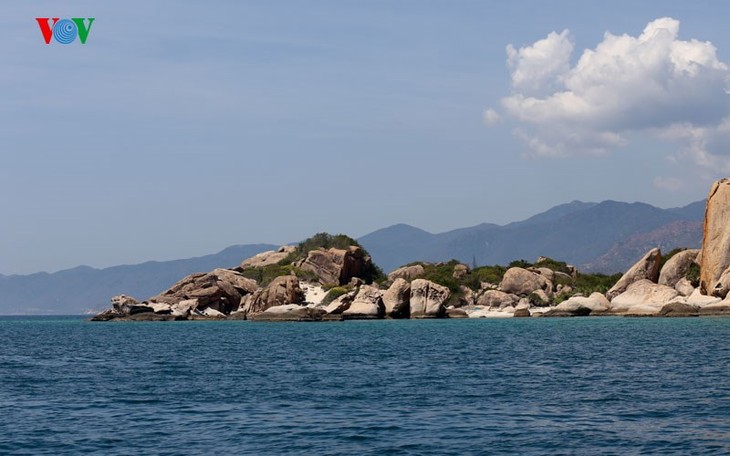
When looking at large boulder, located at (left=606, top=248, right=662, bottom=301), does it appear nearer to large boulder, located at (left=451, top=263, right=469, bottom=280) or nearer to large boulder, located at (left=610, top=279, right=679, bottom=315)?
large boulder, located at (left=610, top=279, right=679, bottom=315)

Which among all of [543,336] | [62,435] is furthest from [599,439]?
[543,336]

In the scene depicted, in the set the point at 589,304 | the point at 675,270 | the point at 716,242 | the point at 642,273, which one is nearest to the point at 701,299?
the point at 716,242

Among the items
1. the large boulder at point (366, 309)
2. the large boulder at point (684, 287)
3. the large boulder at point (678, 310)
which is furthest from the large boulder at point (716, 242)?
the large boulder at point (366, 309)

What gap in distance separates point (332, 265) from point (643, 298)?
54.8 meters

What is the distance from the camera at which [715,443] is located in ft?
88.4

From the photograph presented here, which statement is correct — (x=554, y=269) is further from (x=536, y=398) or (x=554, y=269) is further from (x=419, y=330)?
(x=536, y=398)

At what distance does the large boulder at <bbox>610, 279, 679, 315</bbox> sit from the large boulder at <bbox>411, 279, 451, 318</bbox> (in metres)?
21.7

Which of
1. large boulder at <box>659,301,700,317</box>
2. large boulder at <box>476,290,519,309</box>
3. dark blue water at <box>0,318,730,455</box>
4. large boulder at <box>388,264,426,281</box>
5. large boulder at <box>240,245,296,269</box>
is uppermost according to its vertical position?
large boulder at <box>240,245,296,269</box>

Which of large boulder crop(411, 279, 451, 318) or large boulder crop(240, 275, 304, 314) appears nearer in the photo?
large boulder crop(411, 279, 451, 318)

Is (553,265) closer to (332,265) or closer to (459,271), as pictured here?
(459,271)

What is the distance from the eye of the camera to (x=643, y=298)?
119938 mm

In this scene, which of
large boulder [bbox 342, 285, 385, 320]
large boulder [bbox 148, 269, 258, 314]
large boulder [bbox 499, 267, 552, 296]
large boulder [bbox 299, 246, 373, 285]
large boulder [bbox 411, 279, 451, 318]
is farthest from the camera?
large boulder [bbox 299, 246, 373, 285]

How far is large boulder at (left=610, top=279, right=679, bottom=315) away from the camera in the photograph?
118 metres

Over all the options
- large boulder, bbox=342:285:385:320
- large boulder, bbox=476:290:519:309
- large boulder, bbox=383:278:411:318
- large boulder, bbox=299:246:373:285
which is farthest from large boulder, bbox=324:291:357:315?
large boulder, bbox=299:246:373:285
